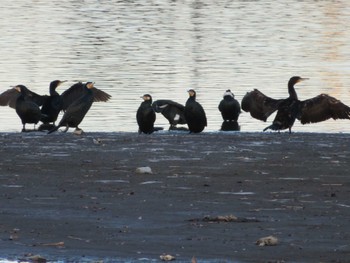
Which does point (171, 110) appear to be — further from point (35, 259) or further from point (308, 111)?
point (35, 259)

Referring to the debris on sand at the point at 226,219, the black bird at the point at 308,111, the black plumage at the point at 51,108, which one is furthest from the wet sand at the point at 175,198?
the black plumage at the point at 51,108

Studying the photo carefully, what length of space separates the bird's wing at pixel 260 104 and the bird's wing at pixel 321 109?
0.60 metres

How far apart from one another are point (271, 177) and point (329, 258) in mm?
4565

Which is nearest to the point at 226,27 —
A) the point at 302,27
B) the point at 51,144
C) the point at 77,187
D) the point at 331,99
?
the point at 302,27

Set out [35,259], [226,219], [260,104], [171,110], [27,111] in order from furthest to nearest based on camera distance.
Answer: [171,110] → [260,104] → [27,111] → [226,219] → [35,259]

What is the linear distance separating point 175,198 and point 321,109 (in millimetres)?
9393

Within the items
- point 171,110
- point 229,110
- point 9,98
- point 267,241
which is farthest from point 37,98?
point 267,241

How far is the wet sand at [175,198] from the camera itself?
10.4 meters

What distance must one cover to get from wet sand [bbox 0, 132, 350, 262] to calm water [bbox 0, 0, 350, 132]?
628cm

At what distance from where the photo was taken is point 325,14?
71.0 meters

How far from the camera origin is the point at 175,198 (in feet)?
42.4

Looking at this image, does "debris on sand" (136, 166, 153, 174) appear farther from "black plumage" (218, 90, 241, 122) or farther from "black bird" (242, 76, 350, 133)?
"black plumage" (218, 90, 241, 122)

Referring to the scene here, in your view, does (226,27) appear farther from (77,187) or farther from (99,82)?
(77,187)

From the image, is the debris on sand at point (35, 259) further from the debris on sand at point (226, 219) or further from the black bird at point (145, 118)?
the black bird at point (145, 118)
